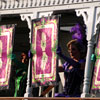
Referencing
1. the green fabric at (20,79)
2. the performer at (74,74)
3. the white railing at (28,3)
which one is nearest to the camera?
the performer at (74,74)

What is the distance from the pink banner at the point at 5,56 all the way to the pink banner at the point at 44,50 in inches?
32.7

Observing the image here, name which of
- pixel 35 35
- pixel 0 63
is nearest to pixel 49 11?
pixel 35 35

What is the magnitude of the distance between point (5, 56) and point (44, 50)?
1.40 metres

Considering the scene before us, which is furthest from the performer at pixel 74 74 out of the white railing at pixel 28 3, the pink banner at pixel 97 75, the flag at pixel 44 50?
the white railing at pixel 28 3

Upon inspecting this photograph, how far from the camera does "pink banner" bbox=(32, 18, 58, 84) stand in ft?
45.1

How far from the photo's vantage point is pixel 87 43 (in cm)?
1450

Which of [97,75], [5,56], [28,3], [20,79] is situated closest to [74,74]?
[97,75]

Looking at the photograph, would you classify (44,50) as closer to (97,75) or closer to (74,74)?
(74,74)

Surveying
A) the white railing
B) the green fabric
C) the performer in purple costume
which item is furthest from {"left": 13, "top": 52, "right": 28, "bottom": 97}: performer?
the performer in purple costume

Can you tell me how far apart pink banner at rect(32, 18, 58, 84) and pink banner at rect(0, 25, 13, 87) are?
831 mm

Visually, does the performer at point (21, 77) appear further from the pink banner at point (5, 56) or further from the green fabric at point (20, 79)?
the pink banner at point (5, 56)

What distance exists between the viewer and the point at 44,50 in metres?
13.9

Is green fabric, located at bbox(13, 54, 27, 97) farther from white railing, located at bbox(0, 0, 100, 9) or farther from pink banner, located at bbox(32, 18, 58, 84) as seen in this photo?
white railing, located at bbox(0, 0, 100, 9)

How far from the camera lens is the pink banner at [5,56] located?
14.6 meters
